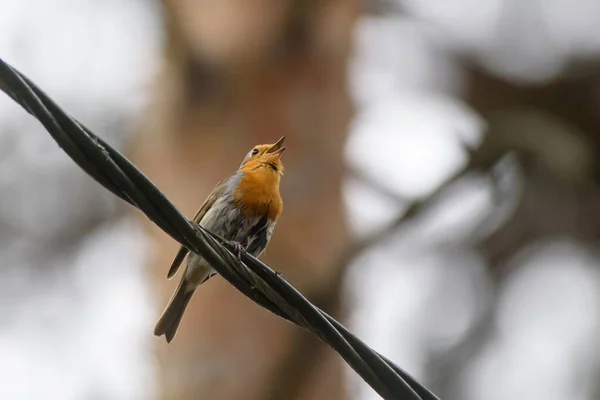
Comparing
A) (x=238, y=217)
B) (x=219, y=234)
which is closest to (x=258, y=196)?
(x=238, y=217)

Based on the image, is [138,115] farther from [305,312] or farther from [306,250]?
[305,312]

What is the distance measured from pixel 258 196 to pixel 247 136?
9.45ft

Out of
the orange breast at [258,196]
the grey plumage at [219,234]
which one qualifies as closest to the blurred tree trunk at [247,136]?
the grey plumage at [219,234]

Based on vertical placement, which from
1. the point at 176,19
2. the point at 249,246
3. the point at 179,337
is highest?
the point at 176,19

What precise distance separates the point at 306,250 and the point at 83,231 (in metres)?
3.04

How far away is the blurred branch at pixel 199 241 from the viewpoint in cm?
245

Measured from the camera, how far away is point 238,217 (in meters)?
4.93

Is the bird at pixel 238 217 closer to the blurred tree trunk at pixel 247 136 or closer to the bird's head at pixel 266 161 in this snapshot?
the bird's head at pixel 266 161

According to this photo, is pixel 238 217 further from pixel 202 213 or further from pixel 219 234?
pixel 202 213

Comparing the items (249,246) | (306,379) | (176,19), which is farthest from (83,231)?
(249,246)

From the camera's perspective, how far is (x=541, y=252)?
32.3 feet

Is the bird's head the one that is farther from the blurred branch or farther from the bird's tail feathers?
the blurred branch

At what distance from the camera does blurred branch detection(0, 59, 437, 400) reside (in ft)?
8.04

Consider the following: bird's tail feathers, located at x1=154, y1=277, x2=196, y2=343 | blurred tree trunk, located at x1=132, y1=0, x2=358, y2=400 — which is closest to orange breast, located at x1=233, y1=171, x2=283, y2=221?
bird's tail feathers, located at x1=154, y1=277, x2=196, y2=343
